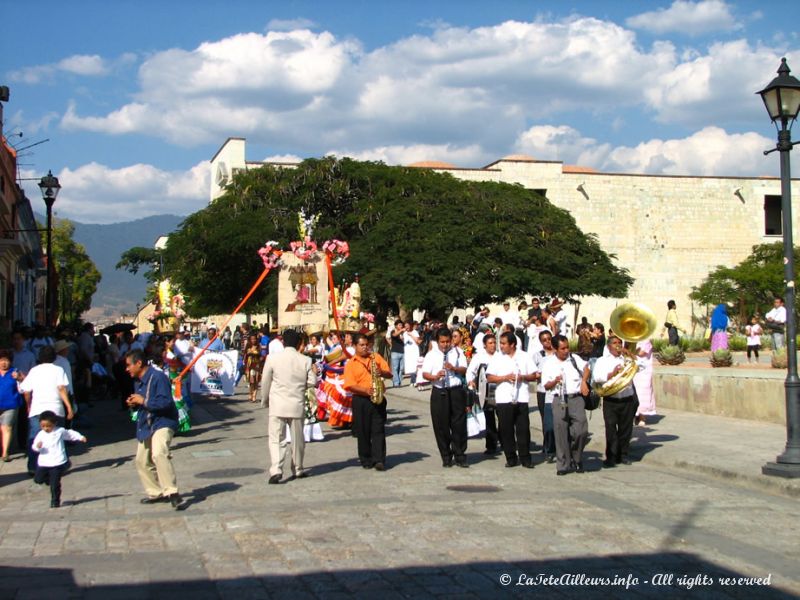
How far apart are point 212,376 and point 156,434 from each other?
827 centimetres

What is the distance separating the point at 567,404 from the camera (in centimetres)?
1199

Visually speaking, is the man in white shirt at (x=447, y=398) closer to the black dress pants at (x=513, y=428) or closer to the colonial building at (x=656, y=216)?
the black dress pants at (x=513, y=428)

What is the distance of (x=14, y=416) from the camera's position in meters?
13.5

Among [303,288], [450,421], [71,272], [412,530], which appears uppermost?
[71,272]

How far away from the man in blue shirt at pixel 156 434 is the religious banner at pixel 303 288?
21.9 feet

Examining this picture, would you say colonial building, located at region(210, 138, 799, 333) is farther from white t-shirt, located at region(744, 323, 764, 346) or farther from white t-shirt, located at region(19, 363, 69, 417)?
white t-shirt, located at region(19, 363, 69, 417)

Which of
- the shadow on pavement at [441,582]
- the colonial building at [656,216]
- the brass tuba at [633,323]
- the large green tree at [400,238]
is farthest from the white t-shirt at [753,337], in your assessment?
the colonial building at [656,216]

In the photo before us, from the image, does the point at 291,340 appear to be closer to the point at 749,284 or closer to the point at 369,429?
the point at 369,429

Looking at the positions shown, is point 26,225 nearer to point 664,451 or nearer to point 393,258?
point 393,258

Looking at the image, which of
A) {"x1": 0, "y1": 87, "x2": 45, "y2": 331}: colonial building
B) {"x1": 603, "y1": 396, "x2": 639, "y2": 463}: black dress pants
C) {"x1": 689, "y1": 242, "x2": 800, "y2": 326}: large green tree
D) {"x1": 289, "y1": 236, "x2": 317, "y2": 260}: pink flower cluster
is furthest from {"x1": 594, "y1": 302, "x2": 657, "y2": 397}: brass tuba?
{"x1": 689, "y1": 242, "x2": 800, "y2": 326}: large green tree

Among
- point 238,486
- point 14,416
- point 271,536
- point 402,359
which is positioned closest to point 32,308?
point 402,359

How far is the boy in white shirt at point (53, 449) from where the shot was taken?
973 cm

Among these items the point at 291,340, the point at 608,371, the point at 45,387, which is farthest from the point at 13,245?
the point at 608,371

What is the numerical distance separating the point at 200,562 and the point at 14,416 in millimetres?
7376
